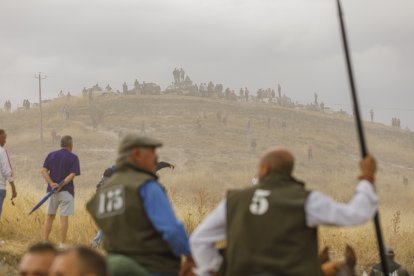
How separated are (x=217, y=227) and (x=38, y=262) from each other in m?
1.10

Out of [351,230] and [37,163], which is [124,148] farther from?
[37,163]

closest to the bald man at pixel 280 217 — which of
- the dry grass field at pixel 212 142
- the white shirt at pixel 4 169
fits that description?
the white shirt at pixel 4 169

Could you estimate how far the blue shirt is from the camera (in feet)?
16.9

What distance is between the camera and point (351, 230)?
15945 mm

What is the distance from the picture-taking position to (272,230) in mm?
4648

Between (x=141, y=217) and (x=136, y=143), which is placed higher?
(x=136, y=143)

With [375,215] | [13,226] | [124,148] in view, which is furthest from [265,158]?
[13,226]

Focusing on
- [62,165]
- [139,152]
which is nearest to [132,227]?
[139,152]

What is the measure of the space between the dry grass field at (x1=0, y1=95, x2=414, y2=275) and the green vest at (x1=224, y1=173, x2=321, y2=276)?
31.8 metres

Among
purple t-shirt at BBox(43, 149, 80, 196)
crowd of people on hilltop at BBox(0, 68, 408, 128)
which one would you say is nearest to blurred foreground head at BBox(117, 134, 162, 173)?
purple t-shirt at BBox(43, 149, 80, 196)

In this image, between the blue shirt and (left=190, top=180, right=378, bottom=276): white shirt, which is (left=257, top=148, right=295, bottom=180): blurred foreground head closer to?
(left=190, top=180, right=378, bottom=276): white shirt

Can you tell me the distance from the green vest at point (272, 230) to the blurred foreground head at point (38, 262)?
1032mm

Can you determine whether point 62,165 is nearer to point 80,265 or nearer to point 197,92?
point 80,265

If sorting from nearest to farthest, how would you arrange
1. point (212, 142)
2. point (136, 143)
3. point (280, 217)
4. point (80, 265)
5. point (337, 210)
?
point (80, 265)
point (337, 210)
point (280, 217)
point (136, 143)
point (212, 142)
